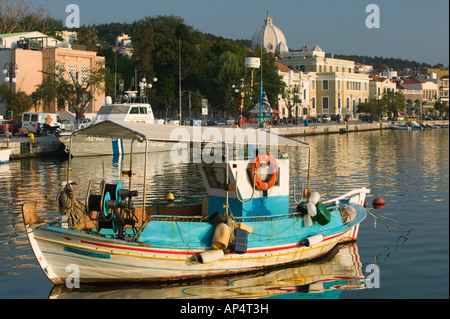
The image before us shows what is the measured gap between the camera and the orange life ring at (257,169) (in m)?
14.6

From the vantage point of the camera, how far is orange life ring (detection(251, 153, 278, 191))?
577 inches

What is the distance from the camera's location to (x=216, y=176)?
14.8 metres

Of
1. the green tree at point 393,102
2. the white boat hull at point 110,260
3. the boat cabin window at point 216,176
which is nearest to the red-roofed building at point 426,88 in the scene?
the green tree at point 393,102

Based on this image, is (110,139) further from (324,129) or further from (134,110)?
(324,129)

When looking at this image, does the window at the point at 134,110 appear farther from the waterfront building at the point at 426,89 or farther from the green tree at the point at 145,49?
the waterfront building at the point at 426,89

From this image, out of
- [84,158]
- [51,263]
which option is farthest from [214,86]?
[51,263]

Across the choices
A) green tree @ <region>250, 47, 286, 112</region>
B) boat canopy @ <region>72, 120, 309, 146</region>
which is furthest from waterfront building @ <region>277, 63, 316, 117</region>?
boat canopy @ <region>72, 120, 309, 146</region>

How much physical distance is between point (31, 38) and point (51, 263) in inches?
2277

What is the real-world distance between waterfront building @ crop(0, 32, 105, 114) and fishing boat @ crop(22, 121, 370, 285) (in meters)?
46.2

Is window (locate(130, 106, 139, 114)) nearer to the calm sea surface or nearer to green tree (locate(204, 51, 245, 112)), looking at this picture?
the calm sea surface

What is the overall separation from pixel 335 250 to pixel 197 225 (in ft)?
15.8

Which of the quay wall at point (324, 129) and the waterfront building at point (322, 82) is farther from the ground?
the waterfront building at point (322, 82)

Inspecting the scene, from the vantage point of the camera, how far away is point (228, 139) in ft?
47.2

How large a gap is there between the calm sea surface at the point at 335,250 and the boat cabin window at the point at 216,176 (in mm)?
2245
